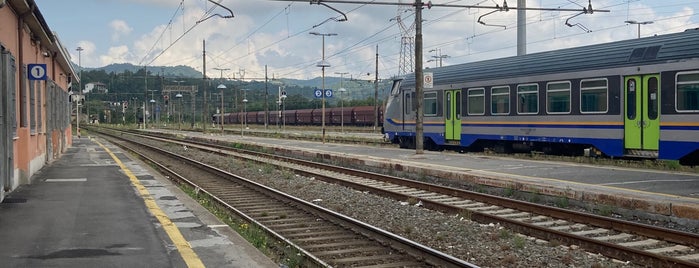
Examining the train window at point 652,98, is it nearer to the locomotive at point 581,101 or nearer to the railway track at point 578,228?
the locomotive at point 581,101

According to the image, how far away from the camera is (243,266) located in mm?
7121

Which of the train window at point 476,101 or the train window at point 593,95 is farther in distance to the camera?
the train window at point 476,101

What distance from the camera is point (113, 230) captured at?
912cm

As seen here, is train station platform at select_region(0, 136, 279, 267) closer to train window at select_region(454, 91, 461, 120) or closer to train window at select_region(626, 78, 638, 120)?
train window at select_region(626, 78, 638, 120)

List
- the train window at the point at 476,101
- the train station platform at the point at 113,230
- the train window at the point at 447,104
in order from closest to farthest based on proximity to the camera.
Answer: the train station platform at the point at 113,230 → the train window at the point at 476,101 → the train window at the point at 447,104

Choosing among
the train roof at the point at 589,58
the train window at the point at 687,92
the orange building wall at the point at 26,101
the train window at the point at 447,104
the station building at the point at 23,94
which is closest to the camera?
the station building at the point at 23,94

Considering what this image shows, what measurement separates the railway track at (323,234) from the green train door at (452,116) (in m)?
11.1

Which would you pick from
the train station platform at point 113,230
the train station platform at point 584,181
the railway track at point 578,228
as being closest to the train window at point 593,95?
the train station platform at point 584,181

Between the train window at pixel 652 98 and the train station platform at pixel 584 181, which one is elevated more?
the train window at pixel 652 98

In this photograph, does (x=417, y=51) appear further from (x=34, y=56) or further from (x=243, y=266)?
(x=243, y=266)

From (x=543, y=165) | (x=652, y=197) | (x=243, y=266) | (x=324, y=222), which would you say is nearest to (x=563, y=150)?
(x=543, y=165)

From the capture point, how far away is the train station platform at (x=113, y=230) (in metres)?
7.32

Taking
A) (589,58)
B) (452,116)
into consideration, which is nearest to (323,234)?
(589,58)

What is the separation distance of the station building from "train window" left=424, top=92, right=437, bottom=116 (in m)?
14.1
